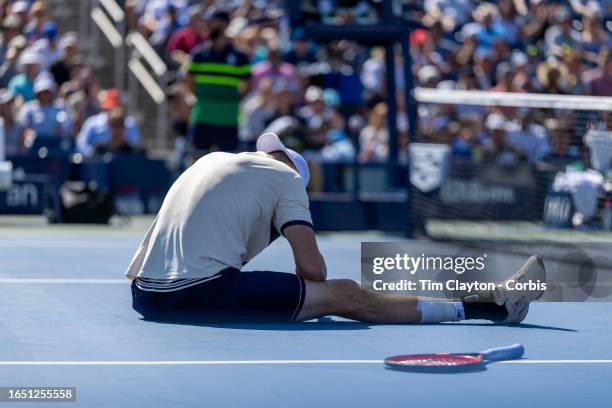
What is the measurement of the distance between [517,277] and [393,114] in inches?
395

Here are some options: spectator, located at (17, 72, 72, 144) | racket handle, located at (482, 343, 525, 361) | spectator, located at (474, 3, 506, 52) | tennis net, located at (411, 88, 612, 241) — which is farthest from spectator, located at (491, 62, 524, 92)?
racket handle, located at (482, 343, 525, 361)

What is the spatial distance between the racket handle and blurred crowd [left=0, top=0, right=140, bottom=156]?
12317mm

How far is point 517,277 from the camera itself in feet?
27.5

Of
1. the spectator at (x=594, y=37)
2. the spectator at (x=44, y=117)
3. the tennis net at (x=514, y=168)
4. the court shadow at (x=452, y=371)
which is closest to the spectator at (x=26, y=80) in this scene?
the spectator at (x=44, y=117)

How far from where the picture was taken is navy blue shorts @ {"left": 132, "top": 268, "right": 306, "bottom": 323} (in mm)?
8125

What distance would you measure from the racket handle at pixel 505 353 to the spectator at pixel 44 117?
40.9 ft

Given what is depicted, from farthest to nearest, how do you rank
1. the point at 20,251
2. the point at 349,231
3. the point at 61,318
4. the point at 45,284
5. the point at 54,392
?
the point at 349,231
the point at 20,251
the point at 45,284
the point at 61,318
the point at 54,392

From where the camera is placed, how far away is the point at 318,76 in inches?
862

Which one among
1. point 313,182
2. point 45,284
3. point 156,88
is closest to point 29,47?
point 156,88

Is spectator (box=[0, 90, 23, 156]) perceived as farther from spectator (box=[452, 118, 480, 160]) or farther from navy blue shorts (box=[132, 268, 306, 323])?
navy blue shorts (box=[132, 268, 306, 323])

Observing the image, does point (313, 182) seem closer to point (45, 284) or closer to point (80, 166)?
point (80, 166)

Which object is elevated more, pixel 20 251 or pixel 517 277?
pixel 517 277

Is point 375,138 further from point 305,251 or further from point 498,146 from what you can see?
point 305,251

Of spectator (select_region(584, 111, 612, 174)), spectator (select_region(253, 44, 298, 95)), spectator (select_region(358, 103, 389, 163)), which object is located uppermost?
spectator (select_region(584, 111, 612, 174))
